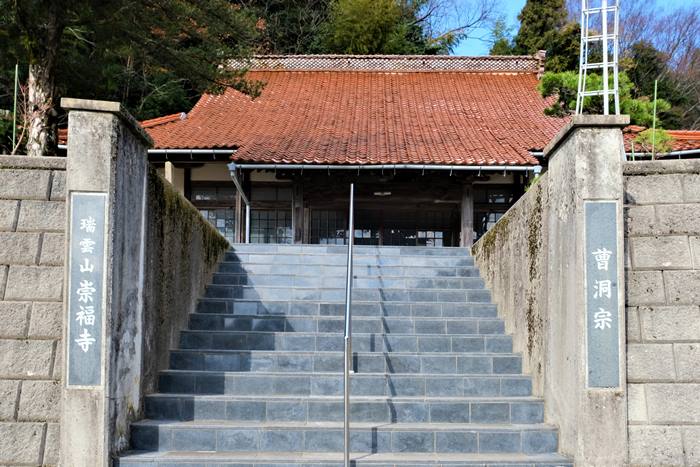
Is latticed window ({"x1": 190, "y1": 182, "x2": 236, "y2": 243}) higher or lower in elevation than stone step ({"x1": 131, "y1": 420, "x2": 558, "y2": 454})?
higher

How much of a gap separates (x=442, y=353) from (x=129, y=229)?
2.86 metres

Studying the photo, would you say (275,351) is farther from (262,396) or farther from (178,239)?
(178,239)

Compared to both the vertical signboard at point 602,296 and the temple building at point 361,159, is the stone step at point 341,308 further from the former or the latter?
the temple building at point 361,159

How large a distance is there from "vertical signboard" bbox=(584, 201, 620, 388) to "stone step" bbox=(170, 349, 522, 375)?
4.77 ft

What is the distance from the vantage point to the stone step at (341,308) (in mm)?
6508

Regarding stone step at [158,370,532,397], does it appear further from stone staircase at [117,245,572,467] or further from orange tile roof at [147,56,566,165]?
orange tile roof at [147,56,566,165]

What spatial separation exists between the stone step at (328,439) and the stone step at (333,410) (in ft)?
0.92

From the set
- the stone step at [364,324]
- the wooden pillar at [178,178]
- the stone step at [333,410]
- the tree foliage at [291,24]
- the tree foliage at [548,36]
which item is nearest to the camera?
the stone step at [333,410]

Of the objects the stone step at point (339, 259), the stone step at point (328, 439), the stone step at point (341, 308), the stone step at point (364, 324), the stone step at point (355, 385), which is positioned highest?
the stone step at point (339, 259)

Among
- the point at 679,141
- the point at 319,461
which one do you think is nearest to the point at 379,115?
the point at 679,141

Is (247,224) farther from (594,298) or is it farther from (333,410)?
(594,298)

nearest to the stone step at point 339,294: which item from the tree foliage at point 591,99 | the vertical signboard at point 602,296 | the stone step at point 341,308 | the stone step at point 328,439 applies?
the stone step at point 341,308

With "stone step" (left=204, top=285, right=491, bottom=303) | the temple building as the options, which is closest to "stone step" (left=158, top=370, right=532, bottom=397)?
"stone step" (left=204, top=285, right=491, bottom=303)

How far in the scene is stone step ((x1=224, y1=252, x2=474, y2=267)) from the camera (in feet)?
26.2
